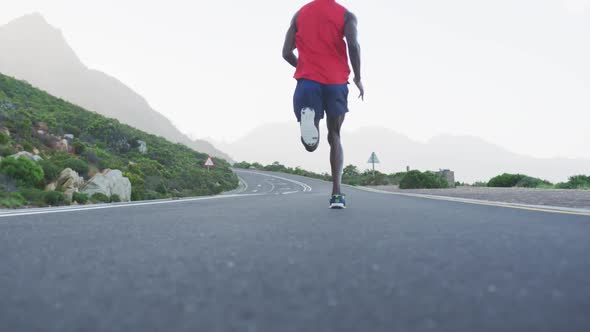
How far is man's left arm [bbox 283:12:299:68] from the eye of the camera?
540 cm

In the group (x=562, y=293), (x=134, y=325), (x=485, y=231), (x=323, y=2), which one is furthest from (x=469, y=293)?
(x=323, y=2)

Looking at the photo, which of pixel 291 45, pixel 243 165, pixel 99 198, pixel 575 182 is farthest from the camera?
pixel 243 165

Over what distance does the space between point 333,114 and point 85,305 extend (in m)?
4.36

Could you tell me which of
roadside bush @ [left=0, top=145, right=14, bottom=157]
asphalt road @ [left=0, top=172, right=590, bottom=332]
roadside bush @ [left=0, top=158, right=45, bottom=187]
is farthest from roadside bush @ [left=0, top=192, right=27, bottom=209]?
asphalt road @ [left=0, top=172, right=590, bottom=332]

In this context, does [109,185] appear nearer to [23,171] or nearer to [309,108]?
[23,171]

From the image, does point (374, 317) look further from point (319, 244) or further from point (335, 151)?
point (335, 151)

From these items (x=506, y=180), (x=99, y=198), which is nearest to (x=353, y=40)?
(x=99, y=198)

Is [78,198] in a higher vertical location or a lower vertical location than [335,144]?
lower

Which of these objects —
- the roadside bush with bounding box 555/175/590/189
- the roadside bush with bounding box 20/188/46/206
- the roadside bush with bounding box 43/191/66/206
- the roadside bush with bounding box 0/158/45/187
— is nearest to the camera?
the roadside bush with bounding box 20/188/46/206

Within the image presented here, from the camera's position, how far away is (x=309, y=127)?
197 inches

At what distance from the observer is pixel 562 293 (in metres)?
1.02

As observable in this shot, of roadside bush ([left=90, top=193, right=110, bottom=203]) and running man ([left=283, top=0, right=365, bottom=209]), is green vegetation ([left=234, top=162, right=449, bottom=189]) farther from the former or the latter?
running man ([left=283, top=0, right=365, bottom=209])

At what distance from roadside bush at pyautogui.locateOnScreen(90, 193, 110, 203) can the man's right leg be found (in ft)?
35.2

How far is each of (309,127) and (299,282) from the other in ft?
12.7
